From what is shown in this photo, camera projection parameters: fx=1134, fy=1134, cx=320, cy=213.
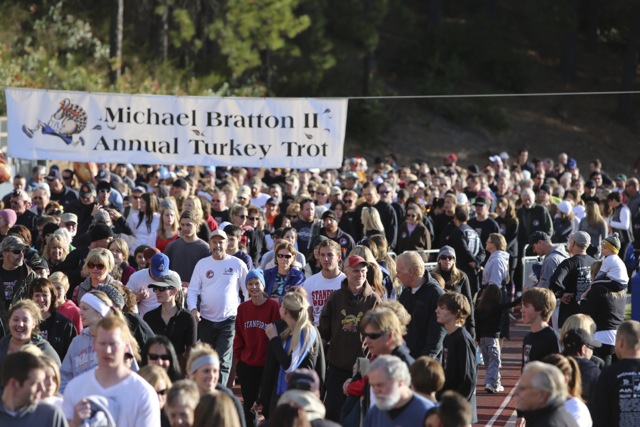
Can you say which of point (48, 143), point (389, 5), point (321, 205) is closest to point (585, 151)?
point (389, 5)

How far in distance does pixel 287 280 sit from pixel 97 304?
3.27 meters

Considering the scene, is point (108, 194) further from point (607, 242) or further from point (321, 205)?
point (607, 242)

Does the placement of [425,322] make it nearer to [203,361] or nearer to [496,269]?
[203,361]

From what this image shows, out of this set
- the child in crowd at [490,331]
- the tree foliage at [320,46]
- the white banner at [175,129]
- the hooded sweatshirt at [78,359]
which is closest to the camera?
the hooded sweatshirt at [78,359]

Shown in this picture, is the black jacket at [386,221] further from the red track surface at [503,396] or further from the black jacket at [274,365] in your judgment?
the black jacket at [274,365]

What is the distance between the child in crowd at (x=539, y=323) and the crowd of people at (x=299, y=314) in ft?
0.04

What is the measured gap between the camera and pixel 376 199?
1568 centimetres

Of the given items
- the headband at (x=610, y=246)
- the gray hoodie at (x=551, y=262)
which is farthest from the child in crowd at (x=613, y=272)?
the gray hoodie at (x=551, y=262)

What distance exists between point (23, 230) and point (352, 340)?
175 inches

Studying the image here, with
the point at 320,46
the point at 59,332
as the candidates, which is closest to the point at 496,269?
the point at 59,332

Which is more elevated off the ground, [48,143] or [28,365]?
[48,143]

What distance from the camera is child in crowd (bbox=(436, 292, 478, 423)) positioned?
7.79 m

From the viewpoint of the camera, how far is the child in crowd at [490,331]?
11.6 m

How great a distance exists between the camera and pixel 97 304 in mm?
7832
